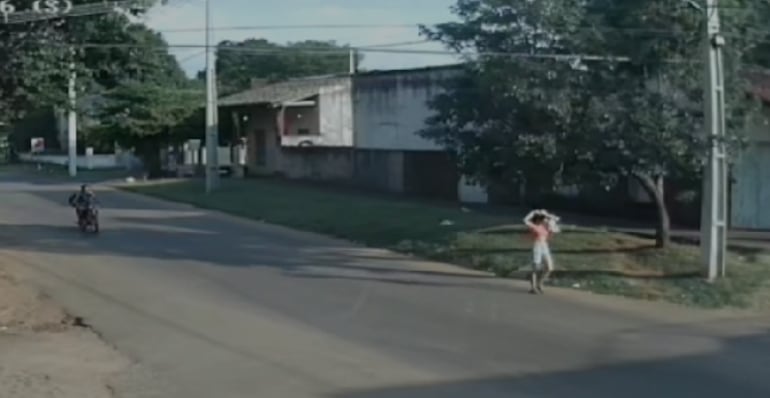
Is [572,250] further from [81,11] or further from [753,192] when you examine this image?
[81,11]

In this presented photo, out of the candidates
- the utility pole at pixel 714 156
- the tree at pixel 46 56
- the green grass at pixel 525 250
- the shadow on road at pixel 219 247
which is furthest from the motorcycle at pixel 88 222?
the utility pole at pixel 714 156

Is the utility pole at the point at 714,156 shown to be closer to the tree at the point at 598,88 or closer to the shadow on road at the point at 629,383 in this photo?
the tree at the point at 598,88

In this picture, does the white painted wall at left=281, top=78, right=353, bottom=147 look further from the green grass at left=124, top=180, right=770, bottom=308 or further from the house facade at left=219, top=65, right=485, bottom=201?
the green grass at left=124, top=180, right=770, bottom=308

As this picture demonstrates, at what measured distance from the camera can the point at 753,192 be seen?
91.2ft

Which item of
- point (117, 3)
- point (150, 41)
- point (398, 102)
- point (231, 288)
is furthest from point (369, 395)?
point (398, 102)

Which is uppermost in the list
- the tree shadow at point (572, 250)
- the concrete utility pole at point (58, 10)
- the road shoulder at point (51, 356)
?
the concrete utility pole at point (58, 10)

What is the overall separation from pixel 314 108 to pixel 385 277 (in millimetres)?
38571

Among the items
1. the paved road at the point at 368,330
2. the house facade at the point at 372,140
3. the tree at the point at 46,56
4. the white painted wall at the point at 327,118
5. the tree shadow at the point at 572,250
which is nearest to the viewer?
the paved road at the point at 368,330

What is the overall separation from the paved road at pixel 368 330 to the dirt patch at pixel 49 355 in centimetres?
30

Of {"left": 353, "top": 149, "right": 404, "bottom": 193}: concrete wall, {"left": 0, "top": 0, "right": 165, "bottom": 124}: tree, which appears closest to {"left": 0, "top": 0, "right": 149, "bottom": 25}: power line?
{"left": 0, "top": 0, "right": 165, "bottom": 124}: tree

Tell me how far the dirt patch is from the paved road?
11.8 inches

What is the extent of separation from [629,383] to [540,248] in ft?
24.5

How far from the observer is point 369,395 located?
11.6 metres

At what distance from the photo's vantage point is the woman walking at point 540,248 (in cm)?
1970
